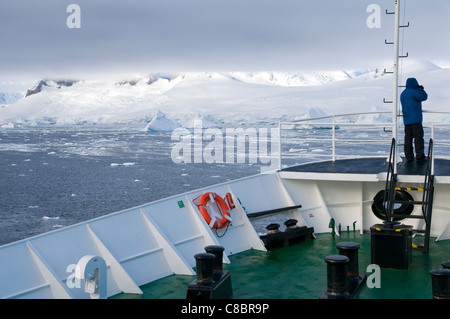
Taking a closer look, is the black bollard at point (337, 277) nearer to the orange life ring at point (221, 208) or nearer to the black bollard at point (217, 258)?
the black bollard at point (217, 258)

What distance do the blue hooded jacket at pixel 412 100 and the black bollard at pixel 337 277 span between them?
3.05 meters

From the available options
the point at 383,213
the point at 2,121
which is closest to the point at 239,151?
the point at 383,213

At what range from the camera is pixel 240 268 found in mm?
5609

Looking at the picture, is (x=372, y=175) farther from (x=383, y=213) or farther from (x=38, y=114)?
(x=38, y=114)

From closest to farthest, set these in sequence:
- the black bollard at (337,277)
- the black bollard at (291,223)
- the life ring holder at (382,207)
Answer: the black bollard at (337,277), the black bollard at (291,223), the life ring holder at (382,207)

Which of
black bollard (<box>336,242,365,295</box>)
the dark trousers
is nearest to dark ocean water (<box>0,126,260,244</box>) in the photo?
the dark trousers

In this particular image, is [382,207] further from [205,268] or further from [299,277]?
[205,268]

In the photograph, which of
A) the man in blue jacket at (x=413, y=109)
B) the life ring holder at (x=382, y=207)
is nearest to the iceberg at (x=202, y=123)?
the life ring holder at (x=382, y=207)

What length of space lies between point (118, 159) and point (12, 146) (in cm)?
1931

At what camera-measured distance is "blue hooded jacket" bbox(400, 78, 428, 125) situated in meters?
6.57

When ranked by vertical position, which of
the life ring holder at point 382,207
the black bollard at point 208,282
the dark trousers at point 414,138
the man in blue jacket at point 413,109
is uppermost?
the man in blue jacket at point 413,109

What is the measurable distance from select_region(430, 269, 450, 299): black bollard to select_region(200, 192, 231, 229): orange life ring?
2633mm

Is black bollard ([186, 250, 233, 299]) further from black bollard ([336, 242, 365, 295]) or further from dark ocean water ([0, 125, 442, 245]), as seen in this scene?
dark ocean water ([0, 125, 442, 245])

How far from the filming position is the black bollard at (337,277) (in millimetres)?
4191
